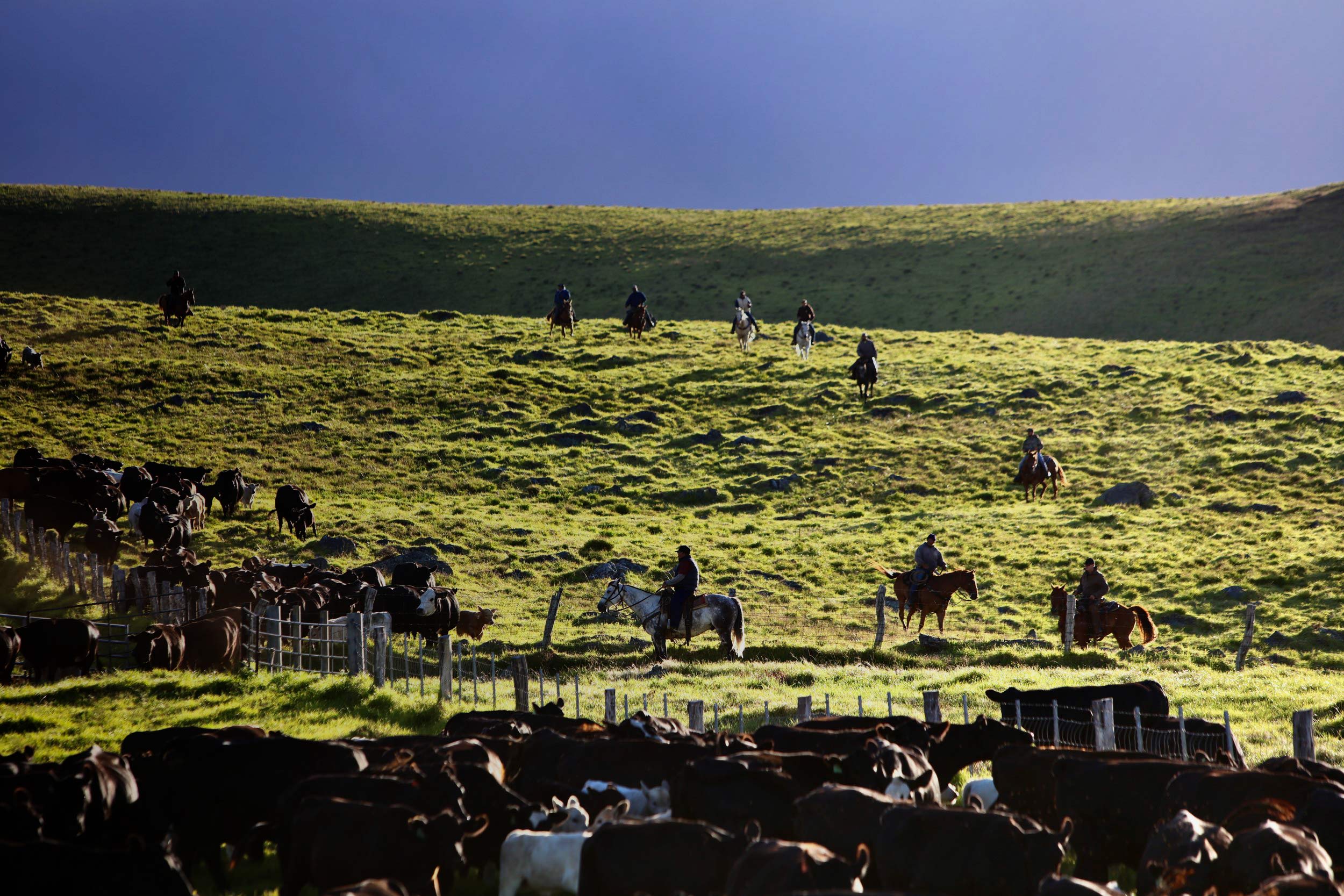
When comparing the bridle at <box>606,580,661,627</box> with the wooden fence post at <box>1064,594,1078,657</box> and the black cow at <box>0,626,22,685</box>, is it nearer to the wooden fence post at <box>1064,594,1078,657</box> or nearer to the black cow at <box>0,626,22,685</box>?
the wooden fence post at <box>1064,594,1078,657</box>

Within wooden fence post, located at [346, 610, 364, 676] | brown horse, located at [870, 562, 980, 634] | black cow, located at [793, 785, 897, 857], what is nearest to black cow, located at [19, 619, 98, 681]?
wooden fence post, located at [346, 610, 364, 676]

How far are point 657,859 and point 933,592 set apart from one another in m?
16.5

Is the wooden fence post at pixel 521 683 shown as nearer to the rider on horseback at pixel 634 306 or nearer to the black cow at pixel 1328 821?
the black cow at pixel 1328 821

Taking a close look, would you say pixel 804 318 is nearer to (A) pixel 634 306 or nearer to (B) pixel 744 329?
(B) pixel 744 329

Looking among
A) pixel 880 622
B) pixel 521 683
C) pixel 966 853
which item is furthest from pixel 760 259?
pixel 966 853

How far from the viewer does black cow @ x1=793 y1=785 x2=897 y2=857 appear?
326 inches

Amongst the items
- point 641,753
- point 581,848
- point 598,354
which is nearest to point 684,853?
point 581,848

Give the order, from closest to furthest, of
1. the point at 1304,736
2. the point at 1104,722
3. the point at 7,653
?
the point at 1304,736 < the point at 1104,722 < the point at 7,653

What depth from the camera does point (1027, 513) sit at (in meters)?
31.2

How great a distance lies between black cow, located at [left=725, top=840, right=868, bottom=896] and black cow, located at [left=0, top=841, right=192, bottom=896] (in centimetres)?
351

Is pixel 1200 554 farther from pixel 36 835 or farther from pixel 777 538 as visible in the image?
pixel 36 835

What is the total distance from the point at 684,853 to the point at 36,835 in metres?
4.51

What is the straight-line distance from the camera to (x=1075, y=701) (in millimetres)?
14188

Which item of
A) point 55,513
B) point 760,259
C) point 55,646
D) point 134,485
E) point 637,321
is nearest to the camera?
point 55,646
